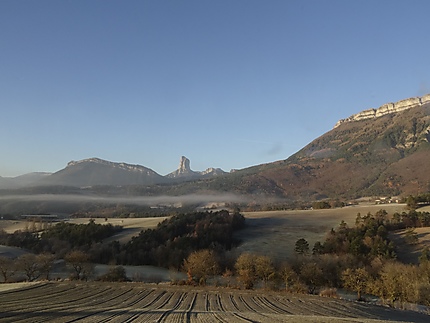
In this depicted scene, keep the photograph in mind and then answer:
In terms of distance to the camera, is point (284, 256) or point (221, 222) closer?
point (284, 256)

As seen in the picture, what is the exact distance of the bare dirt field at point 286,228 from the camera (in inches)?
4183

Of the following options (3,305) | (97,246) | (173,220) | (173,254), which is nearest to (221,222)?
(173,220)

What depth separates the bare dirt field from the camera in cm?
10625

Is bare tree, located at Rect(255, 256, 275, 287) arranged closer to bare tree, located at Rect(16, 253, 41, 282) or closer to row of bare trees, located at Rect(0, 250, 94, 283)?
row of bare trees, located at Rect(0, 250, 94, 283)

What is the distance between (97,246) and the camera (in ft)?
364

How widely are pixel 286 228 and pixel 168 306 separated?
88429 millimetres

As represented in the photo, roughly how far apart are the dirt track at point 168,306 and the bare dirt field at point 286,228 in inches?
1650

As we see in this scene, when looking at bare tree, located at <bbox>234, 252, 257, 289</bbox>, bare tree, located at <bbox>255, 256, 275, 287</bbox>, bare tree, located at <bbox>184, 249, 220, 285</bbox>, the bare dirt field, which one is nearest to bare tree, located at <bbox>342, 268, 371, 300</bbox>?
bare tree, located at <bbox>255, 256, 275, 287</bbox>

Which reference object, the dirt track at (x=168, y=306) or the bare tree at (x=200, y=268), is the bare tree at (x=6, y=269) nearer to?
the dirt track at (x=168, y=306)

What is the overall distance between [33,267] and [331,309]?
55088 millimetres

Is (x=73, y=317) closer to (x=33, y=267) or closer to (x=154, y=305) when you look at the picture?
(x=154, y=305)

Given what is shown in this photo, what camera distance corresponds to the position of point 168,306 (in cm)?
4388

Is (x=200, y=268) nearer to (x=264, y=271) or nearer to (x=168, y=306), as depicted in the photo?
(x=264, y=271)

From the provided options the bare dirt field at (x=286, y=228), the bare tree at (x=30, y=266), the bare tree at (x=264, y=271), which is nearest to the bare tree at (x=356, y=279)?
the bare tree at (x=264, y=271)
